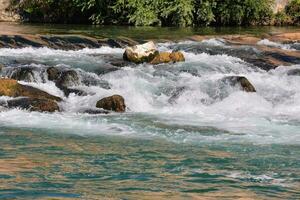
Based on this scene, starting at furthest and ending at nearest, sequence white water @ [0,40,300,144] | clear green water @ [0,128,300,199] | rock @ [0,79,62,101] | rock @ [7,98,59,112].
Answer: rock @ [0,79,62,101] → rock @ [7,98,59,112] → white water @ [0,40,300,144] → clear green water @ [0,128,300,199]

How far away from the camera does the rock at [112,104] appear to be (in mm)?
12898

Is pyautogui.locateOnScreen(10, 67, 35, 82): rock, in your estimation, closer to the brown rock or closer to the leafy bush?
the brown rock

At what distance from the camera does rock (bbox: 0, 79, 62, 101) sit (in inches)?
518

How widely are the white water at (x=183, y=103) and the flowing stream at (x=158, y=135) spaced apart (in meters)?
0.02

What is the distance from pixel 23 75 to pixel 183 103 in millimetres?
3943

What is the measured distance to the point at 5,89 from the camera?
43.2 ft

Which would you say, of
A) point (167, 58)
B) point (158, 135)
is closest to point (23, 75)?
point (167, 58)

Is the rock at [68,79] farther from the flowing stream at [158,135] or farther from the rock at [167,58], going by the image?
the rock at [167,58]

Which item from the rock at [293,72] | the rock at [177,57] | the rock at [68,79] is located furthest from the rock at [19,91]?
the rock at [293,72]

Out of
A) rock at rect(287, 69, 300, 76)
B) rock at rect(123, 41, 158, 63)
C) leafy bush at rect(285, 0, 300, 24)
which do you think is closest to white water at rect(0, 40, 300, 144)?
rock at rect(287, 69, 300, 76)

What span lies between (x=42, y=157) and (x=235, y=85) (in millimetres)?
7448

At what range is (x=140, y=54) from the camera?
17.6m

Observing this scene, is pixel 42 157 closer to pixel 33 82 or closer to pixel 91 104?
pixel 91 104

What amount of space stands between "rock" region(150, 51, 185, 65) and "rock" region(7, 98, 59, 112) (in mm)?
5534
